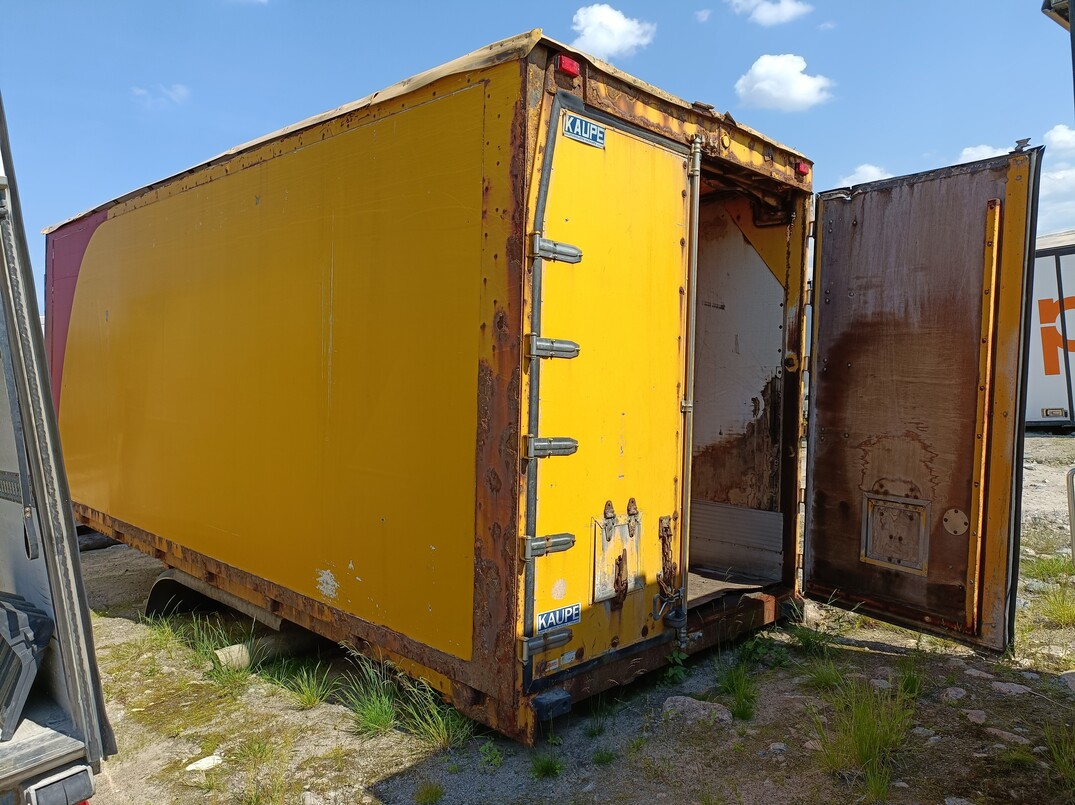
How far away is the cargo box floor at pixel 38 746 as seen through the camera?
75.9 inches

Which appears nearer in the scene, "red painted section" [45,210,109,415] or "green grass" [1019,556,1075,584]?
"green grass" [1019,556,1075,584]

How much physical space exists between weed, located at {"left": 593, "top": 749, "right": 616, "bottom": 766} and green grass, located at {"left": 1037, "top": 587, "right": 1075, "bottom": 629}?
10.6 ft

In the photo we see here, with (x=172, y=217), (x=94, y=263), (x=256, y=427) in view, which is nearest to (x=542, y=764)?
(x=256, y=427)

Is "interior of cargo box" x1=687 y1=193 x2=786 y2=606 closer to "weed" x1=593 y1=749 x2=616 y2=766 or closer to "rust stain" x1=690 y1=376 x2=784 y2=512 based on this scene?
"rust stain" x1=690 y1=376 x2=784 y2=512

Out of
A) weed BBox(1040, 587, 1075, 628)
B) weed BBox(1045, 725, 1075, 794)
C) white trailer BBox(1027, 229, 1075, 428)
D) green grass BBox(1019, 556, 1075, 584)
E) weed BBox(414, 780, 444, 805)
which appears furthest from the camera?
white trailer BBox(1027, 229, 1075, 428)

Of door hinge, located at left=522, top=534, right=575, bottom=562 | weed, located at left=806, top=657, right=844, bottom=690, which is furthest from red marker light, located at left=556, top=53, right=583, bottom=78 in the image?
weed, located at left=806, top=657, right=844, bottom=690

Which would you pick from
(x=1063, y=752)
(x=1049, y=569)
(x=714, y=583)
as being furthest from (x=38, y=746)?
(x=1049, y=569)

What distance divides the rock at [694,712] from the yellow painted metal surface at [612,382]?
0.35 meters

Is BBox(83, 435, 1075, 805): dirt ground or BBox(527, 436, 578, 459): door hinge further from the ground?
BBox(527, 436, 578, 459): door hinge

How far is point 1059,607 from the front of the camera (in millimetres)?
4859

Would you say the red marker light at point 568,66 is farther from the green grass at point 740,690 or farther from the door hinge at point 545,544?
the green grass at point 740,690

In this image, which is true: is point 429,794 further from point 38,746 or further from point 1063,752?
point 1063,752

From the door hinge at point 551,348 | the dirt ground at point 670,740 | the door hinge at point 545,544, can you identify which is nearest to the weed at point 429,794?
the dirt ground at point 670,740

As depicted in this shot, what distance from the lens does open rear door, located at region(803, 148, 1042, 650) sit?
12.4ft
